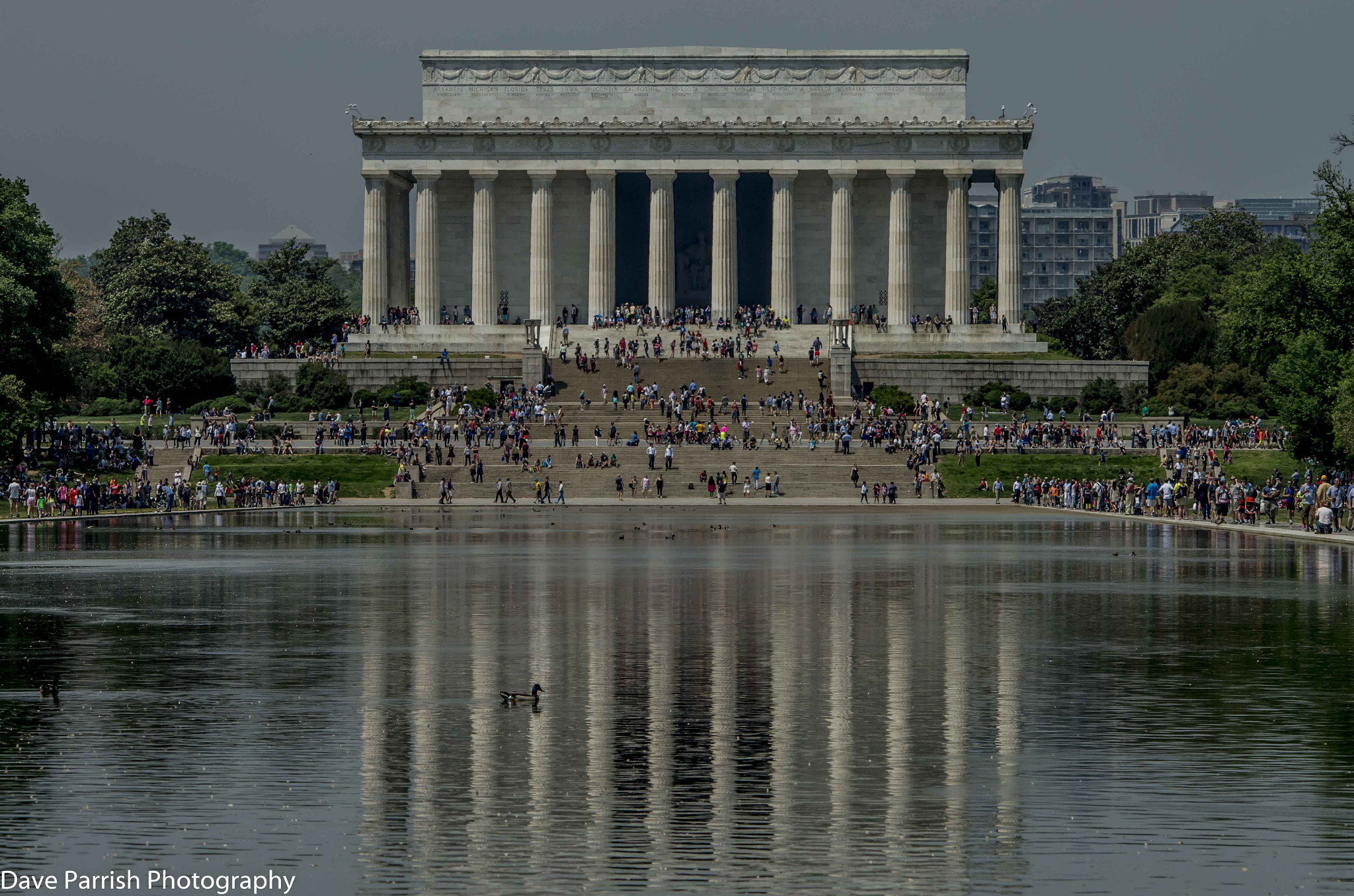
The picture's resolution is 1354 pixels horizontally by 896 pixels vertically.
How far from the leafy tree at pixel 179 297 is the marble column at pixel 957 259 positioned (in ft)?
164

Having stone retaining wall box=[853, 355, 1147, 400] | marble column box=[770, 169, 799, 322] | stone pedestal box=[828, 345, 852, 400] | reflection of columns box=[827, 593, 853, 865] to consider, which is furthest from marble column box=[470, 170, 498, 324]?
reflection of columns box=[827, 593, 853, 865]

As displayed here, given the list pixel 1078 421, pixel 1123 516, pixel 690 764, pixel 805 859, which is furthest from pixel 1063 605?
pixel 1078 421

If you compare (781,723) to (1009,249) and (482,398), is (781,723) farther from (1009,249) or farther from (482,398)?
(1009,249)

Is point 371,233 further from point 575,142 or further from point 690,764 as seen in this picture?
point 690,764

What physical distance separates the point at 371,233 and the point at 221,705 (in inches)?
4069

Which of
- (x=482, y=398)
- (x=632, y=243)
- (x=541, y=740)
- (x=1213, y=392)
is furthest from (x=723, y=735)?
(x=632, y=243)

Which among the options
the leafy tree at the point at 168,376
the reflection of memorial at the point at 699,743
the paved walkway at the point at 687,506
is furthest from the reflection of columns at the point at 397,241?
the reflection of memorial at the point at 699,743

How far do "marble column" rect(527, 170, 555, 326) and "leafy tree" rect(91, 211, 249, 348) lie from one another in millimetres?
24066

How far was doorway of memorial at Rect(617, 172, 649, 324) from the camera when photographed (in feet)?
443

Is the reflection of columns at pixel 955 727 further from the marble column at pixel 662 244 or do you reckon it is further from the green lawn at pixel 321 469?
the marble column at pixel 662 244

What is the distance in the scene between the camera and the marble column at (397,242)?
413 feet

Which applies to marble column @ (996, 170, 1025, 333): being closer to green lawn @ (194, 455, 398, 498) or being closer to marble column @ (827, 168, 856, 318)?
marble column @ (827, 168, 856, 318)

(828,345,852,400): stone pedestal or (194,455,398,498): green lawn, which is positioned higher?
(828,345,852,400): stone pedestal

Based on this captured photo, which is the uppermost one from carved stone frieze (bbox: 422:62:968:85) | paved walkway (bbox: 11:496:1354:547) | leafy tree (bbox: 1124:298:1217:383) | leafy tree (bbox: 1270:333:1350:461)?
carved stone frieze (bbox: 422:62:968:85)
